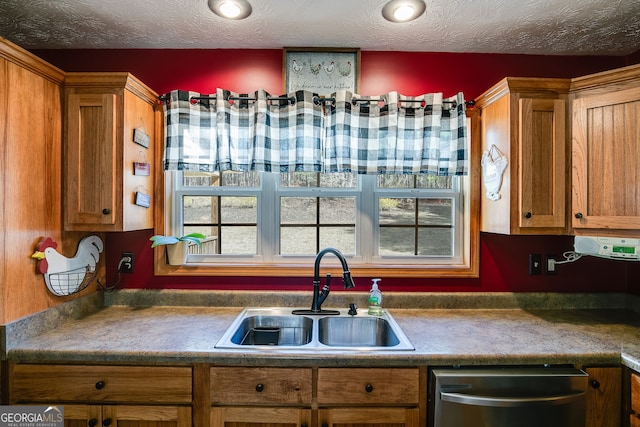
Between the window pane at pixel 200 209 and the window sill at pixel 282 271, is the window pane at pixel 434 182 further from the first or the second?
the window pane at pixel 200 209

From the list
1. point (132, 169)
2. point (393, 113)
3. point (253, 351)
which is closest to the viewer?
point (253, 351)

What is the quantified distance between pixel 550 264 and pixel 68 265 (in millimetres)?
2704

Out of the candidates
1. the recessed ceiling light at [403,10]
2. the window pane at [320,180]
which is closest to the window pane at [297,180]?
the window pane at [320,180]

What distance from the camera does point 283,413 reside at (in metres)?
1.43

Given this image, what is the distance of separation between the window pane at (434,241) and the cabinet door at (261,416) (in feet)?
4.03

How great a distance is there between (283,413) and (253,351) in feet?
0.93

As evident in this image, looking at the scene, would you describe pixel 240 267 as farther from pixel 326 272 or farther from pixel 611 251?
pixel 611 251

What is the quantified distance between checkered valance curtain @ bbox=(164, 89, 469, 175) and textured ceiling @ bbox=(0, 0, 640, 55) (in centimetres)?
33

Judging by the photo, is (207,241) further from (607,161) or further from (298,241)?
(607,161)

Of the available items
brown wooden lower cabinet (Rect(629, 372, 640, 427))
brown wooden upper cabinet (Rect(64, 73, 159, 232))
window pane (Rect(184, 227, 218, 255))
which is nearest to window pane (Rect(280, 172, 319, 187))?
window pane (Rect(184, 227, 218, 255))

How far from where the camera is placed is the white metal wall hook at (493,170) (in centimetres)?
183

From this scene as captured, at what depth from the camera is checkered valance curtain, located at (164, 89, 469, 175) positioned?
1966 millimetres

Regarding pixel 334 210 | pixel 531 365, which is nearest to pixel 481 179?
pixel 334 210

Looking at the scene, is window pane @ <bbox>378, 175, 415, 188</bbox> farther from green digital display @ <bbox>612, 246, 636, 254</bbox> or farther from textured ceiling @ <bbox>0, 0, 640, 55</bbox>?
green digital display @ <bbox>612, 246, 636, 254</bbox>
